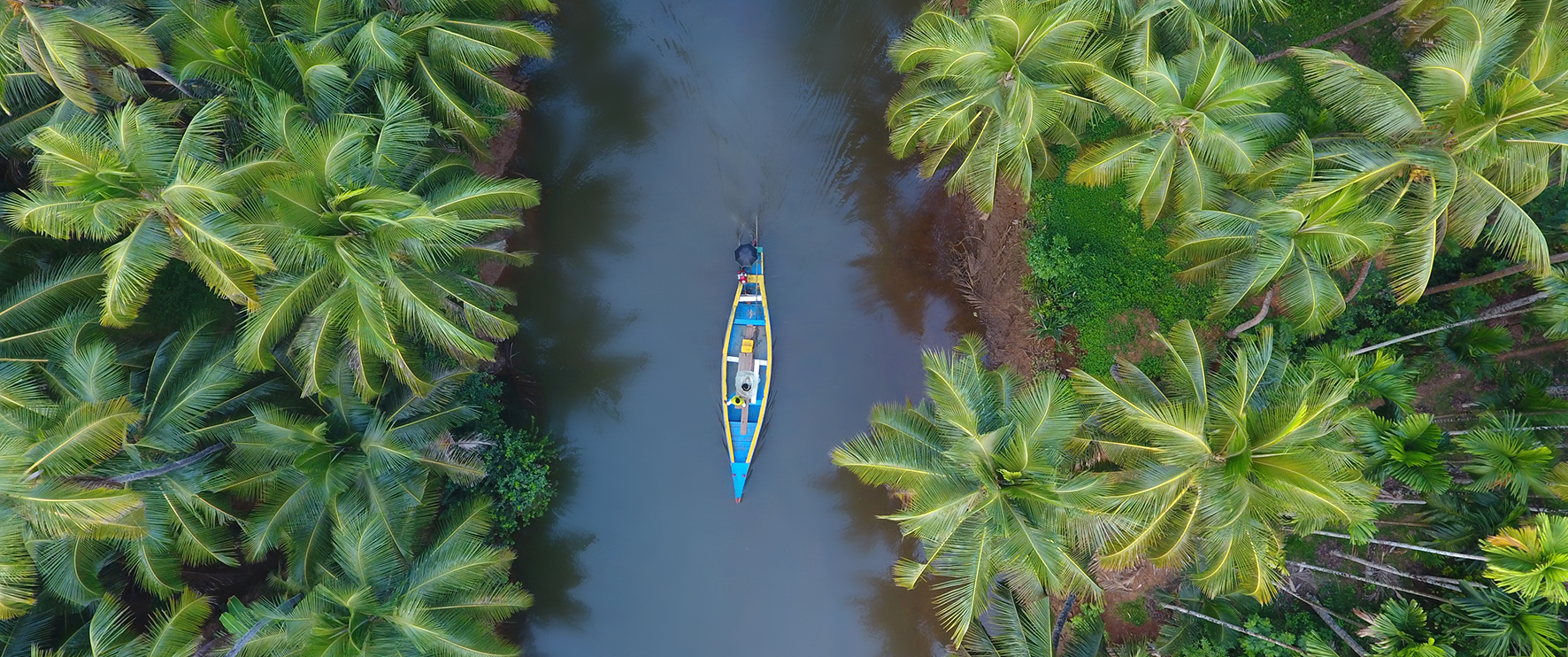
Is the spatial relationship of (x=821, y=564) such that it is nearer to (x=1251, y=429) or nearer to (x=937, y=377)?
(x=937, y=377)

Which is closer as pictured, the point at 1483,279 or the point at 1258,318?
the point at 1483,279

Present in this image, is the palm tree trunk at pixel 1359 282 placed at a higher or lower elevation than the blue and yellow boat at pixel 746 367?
higher

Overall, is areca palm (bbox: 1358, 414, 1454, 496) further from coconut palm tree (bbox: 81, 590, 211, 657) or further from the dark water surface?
coconut palm tree (bbox: 81, 590, 211, 657)

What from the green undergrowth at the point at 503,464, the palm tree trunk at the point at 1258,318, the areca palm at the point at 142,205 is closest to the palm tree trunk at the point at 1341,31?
the palm tree trunk at the point at 1258,318

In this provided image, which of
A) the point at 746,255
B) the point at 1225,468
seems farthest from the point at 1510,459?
the point at 746,255

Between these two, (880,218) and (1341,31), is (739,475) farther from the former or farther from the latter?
(1341,31)

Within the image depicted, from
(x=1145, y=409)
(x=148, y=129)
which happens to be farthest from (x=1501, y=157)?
(x=148, y=129)

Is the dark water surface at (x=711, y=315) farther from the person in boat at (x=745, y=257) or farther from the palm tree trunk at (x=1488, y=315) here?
the palm tree trunk at (x=1488, y=315)
